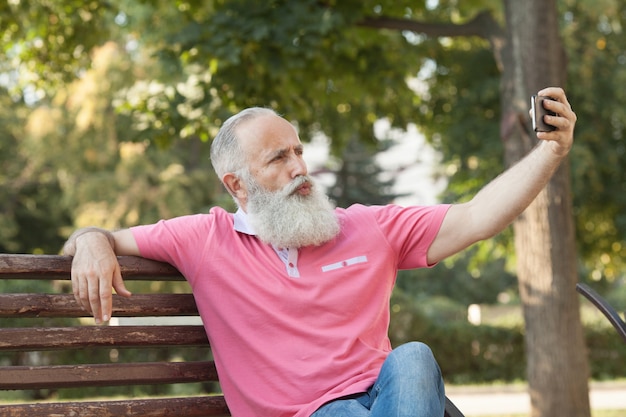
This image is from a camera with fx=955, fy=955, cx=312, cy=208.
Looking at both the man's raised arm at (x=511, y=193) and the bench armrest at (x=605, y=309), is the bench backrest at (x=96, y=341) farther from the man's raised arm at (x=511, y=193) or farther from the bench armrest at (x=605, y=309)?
the bench armrest at (x=605, y=309)

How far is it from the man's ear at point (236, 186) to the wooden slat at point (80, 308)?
376mm

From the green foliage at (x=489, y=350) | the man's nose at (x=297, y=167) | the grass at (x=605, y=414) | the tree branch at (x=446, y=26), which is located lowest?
the green foliage at (x=489, y=350)

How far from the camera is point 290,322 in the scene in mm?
2910

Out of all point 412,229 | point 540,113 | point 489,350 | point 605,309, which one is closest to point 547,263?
point 605,309

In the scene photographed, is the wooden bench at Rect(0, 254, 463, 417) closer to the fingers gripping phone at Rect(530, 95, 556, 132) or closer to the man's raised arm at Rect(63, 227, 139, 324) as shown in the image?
the man's raised arm at Rect(63, 227, 139, 324)

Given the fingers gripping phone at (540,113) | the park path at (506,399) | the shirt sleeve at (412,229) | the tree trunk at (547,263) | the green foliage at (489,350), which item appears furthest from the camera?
the green foliage at (489,350)

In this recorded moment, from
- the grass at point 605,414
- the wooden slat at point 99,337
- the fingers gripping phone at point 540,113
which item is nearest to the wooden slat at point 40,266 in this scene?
the wooden slat at point 99,337

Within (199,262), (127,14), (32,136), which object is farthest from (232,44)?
(32,136)

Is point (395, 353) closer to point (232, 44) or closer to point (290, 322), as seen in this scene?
point (290, 322)

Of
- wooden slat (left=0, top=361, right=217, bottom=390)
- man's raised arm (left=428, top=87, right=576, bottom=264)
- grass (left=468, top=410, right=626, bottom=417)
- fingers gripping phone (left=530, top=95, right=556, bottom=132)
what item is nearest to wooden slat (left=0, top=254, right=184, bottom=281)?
wooden slat (left=0, top=361, right=217, bottom=390)

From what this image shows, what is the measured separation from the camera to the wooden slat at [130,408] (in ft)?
Result: 9.39

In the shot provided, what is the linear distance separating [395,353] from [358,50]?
19.8 ft

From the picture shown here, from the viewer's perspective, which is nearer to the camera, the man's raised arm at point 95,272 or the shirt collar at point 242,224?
the man's raised arm at point 95,272

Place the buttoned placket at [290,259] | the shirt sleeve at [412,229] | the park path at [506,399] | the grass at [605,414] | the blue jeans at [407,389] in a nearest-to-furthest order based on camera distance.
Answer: the blue jeans at [407,389] < the buttoned placket at [290,259] < the shirt sleeve at [412,229] < the grass at [605,414] < the park path at [506,399]
